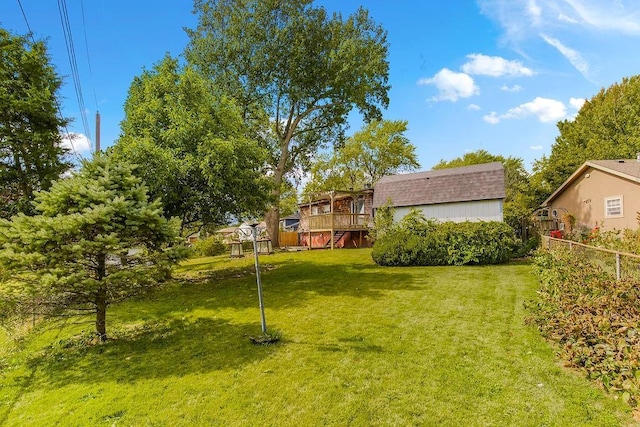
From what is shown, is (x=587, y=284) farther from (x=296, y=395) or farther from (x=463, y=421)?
(x=296, y=395)

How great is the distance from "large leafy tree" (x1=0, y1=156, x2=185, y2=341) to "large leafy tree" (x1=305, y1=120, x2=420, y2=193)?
106ft

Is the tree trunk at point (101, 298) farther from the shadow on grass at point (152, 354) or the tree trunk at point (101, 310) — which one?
the shadow on grass at point (152, 354)

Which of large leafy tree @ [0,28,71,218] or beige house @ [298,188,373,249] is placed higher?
large leafy tree @ [0,28,71,218]

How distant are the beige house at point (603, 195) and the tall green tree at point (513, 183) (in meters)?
2.19

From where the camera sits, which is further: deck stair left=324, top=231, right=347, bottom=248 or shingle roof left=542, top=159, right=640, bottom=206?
deck stair left=324, top=231, right=347, bottom=248

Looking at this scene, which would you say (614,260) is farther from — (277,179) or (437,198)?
(277,179)

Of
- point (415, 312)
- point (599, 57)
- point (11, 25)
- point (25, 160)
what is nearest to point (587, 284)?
point (415, 312)

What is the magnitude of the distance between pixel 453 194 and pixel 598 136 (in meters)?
22.8

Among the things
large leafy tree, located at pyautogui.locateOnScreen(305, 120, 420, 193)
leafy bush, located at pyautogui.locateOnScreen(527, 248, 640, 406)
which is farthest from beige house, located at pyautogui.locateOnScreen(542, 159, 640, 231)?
large leafy tree, located at pyautogui.locateOnScreen(305, 120, 420, 193)

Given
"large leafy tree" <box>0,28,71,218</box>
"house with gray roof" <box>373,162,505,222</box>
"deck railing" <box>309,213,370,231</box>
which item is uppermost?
"large leafy tree" <box>0,28,71,218</box>

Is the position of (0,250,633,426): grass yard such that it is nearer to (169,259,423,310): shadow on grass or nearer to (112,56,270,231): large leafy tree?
(169,259,423,310): shadow on grass

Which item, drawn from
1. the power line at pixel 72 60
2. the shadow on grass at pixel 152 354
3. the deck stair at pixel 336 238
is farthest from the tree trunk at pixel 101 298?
the deck stair at pixel 336 238

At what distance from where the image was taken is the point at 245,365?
511 cm

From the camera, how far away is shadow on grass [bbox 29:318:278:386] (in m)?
5.12
